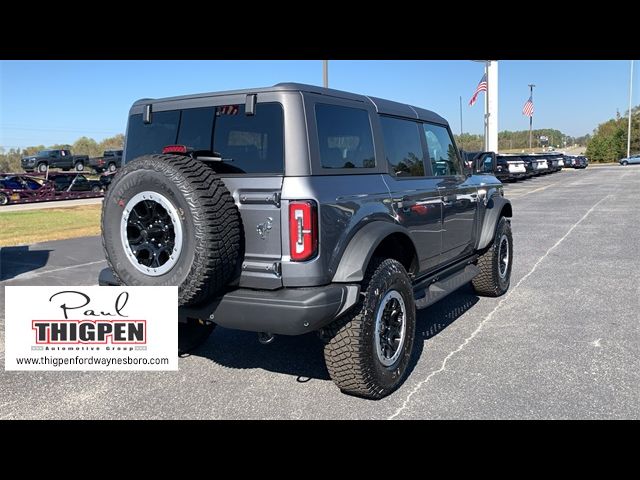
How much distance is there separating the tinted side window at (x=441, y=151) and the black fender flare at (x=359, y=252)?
1660 millimetres

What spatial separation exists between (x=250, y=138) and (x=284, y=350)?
1984mm

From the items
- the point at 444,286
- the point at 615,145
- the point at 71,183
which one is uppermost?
the point at 615,145

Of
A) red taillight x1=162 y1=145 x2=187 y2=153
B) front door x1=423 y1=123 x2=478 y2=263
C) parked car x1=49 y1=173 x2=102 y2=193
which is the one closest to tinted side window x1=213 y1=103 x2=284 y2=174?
red taillight x1=162 y1=145 x2=187 y2=153

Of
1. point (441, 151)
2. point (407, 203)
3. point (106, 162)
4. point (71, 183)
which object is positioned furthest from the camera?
point (106, 162)

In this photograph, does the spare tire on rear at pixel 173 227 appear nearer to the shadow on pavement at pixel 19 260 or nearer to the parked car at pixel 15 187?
the shadow on pavement at pixel 19 260

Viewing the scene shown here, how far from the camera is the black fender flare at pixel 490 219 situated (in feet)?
19.2

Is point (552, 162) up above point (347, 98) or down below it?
above

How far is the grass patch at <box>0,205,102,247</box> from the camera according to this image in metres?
11.9

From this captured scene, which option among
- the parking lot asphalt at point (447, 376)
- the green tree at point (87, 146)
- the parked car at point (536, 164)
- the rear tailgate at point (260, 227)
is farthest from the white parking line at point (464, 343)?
the green tree at point (87, 146)

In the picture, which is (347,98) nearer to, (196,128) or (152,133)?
(196,128)

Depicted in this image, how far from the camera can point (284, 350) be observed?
4.58 m

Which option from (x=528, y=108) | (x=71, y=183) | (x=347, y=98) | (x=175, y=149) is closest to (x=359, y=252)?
(x=347, y=98)
